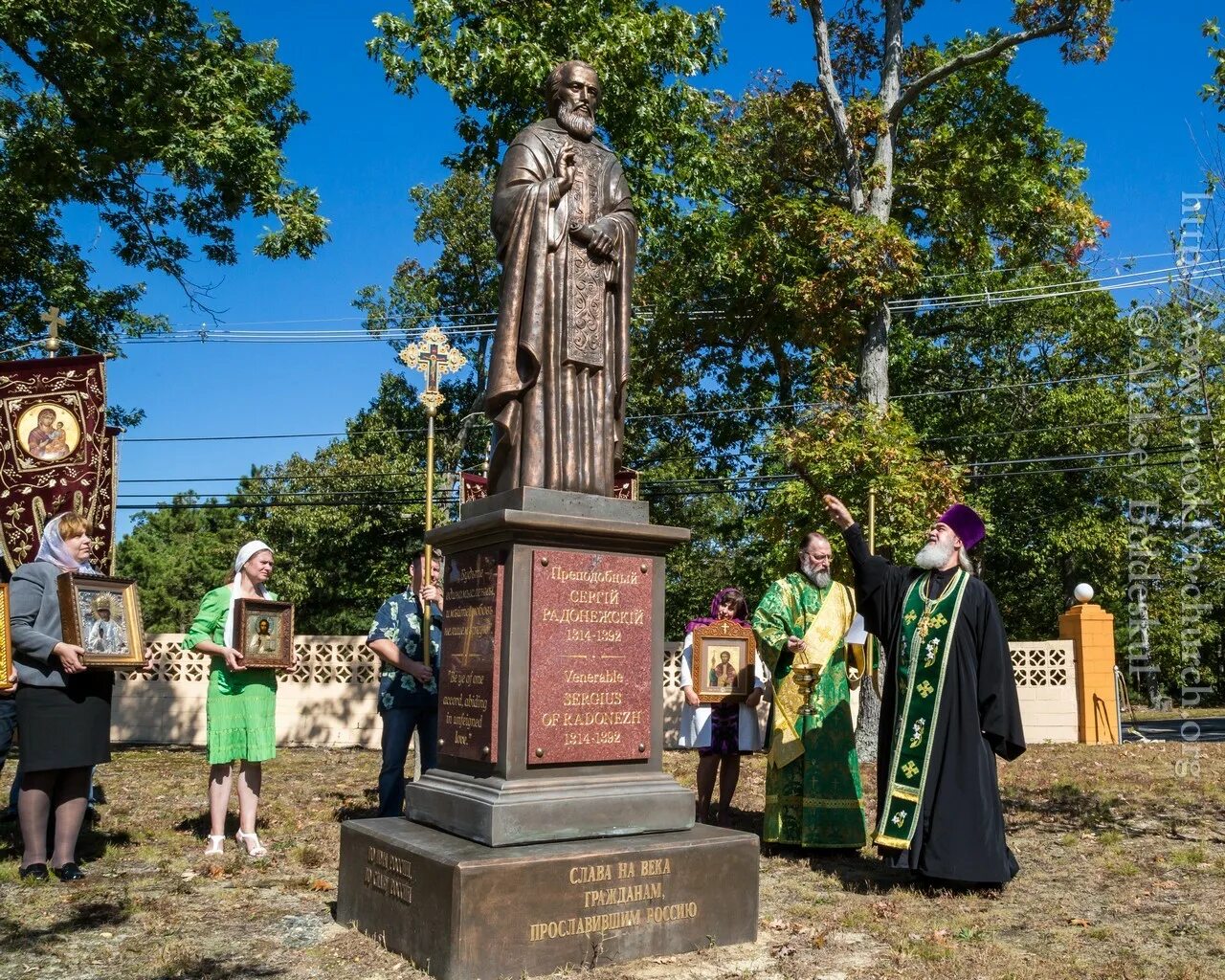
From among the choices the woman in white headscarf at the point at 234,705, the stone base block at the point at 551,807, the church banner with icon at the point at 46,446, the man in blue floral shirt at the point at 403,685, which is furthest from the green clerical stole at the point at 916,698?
the church banner with icon at the point at 46,446

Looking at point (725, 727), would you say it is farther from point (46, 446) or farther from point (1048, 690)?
point (1048, 690)

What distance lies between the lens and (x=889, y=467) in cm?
1335

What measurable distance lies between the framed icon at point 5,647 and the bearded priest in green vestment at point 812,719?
15.8ft

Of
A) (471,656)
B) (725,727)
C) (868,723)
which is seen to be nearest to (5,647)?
(471,656)

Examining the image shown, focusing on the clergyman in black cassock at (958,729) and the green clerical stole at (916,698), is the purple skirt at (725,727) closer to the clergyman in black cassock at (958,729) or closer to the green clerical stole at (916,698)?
the clergyman in black cassock at (958,729)

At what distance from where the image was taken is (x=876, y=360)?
15430 millimetres

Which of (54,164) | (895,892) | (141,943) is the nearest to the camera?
(141,943)

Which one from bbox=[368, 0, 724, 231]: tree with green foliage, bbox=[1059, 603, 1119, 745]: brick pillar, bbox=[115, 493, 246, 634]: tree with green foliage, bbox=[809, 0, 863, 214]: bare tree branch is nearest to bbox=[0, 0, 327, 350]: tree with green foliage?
bbox=[368, 0, 724, 231]: tree with green foliage

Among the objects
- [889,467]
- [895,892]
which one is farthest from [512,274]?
[889,467]

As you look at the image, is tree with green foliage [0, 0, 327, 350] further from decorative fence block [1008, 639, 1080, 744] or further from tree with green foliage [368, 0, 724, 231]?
decorative fence block [1008, 639, 1080, 744]

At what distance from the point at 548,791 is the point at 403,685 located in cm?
257

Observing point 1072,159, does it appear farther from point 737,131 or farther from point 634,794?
point 634,794

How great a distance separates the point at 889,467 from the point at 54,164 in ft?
38.1

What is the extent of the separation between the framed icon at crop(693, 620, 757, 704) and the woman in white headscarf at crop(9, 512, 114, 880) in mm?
3946
